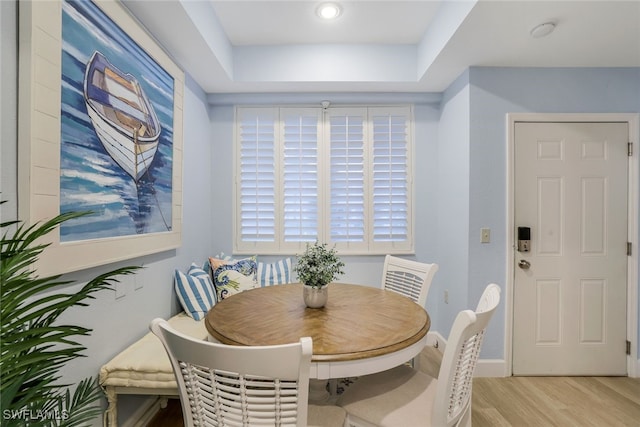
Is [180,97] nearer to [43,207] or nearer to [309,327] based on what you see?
[43,207]

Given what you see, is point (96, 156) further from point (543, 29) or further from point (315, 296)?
point (543, 29)

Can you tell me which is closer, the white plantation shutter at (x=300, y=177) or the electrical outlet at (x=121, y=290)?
the electrical outlet at (x=121, y=290)

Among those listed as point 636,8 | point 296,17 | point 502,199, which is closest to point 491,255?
point 502,199

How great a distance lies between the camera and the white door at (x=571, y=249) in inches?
95.8

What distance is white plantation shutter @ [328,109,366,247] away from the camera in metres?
3.08

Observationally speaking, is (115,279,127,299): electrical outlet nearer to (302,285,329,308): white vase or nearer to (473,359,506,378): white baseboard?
(302,285,329,308): white vase

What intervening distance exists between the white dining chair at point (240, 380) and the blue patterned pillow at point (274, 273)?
175 centimetres

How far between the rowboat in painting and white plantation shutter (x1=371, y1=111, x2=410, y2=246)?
2.03 meters

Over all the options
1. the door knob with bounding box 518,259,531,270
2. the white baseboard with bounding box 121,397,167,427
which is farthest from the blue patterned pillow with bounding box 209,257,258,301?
the door knob with bounding box 518,259,531,270

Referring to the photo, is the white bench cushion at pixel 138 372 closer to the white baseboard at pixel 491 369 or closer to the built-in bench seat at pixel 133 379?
the built-in bench seat at pixel 133 379

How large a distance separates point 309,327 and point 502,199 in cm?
200

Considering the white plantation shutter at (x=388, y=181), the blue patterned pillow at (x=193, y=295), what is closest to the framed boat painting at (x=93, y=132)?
the blue patterned pillow at (x=193, y=295)

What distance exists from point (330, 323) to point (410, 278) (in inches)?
41.6

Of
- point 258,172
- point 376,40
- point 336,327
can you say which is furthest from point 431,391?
point 376,40
